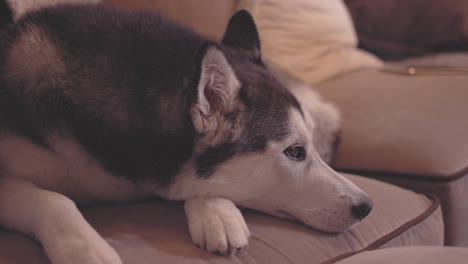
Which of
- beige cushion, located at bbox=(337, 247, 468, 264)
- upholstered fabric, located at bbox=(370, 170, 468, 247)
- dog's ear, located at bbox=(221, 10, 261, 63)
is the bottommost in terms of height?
upholstered fabric, located at bbox=(370, 170, 468, 247)

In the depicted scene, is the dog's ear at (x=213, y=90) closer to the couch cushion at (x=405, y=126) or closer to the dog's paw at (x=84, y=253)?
the dog's paw at (x=84, y=253)

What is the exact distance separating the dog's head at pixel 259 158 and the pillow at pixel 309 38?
103cm

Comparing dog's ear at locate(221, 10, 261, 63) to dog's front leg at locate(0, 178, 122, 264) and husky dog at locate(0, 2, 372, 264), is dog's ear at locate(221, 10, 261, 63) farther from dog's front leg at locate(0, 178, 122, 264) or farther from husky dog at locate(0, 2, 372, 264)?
dog's front leg at locate(0, 178, 122, 264)

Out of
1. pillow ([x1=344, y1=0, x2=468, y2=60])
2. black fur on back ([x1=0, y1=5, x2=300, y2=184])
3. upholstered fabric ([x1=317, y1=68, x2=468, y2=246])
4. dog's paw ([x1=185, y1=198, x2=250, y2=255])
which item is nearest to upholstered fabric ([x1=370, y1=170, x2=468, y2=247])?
upholstered fabric ([x1=317, y1=68, x2=468, y2=246])

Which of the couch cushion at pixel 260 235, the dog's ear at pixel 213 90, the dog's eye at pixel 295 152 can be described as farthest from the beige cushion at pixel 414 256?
the dog's ear at pixel 213 90

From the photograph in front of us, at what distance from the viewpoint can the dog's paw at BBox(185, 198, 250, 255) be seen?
3.42 ft

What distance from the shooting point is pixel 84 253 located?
3.00 feet

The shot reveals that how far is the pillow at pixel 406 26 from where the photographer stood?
301 cm

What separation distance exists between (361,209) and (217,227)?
14.0 inches

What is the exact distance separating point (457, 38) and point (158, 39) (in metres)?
2.25

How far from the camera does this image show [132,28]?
1.28 metres

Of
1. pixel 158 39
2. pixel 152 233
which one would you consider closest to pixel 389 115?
pixel 158 39

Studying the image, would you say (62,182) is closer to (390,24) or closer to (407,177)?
(407,177)

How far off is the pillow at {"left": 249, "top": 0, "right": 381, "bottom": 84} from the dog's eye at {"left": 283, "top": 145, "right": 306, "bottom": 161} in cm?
103
